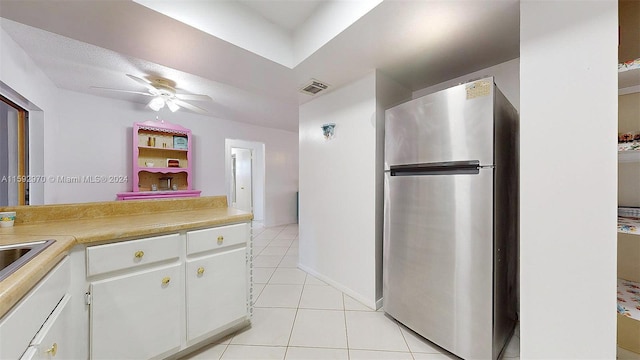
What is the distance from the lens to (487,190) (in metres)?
1.19

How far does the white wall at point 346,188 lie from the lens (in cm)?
190

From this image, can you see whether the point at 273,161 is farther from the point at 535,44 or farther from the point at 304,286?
the point at 535,44

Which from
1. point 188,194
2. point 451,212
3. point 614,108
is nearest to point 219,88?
point 188,194

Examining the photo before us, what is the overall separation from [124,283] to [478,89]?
214 cm

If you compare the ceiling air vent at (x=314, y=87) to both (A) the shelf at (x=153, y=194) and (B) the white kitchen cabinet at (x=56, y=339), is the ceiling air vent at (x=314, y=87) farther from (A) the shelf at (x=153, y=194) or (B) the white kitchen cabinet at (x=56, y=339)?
(A) the shelf at (x=153, y=194)

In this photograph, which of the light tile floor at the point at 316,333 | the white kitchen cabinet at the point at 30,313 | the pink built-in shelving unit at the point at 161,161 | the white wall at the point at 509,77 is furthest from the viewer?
the pink built-in shelving unit at the point at 161,161

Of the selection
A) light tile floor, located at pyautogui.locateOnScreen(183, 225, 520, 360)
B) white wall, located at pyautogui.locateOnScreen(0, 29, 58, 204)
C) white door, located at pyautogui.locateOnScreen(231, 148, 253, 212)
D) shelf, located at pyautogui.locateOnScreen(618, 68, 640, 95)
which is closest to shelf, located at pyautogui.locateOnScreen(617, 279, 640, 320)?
light tile floor, located at pyautogui.locateOnScreen(183, 225, 520, 360)

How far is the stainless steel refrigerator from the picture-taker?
1.20m

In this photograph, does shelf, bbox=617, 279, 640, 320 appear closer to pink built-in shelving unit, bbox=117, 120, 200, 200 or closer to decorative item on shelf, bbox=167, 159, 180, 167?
pink built-in shelving unit, bbox=117, 120, 200, 200

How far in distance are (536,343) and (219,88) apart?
3.56 m

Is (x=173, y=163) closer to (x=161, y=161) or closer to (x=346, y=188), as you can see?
(x=161, y=161)

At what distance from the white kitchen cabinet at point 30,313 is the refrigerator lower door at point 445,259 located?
5.63 feet

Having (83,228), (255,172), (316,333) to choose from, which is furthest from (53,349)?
(255,172)

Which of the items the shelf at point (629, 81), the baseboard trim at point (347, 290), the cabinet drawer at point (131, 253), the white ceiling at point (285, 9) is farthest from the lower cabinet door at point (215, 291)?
the shelf at point (629, 81)
